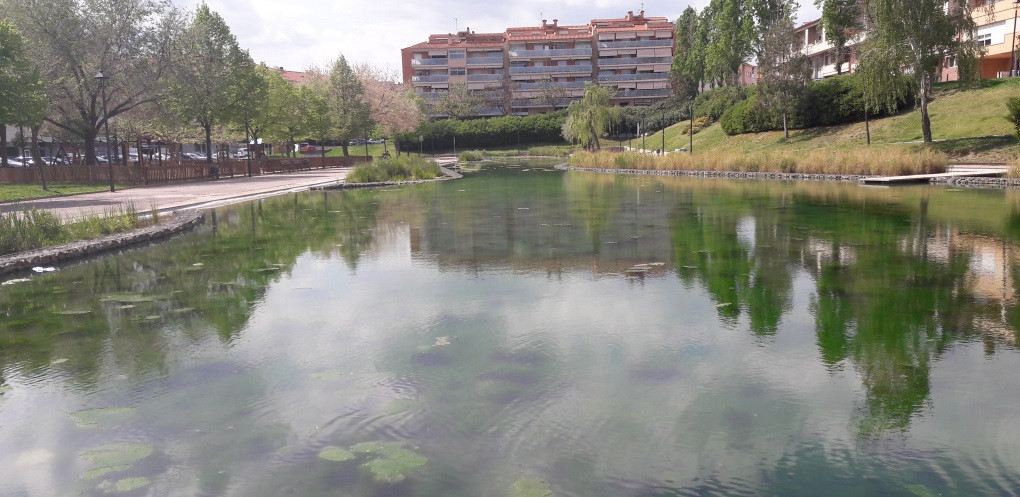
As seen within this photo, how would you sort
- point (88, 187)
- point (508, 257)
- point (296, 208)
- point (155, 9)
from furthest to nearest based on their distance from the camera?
point (155, 9) < point (88, 187) < point (296, 208) < point (508, 257)

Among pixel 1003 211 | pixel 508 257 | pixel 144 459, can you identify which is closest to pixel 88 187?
pixel 508 257

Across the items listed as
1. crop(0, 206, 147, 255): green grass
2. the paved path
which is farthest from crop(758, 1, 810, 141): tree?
crop(0, 206, 147, 255): green grass

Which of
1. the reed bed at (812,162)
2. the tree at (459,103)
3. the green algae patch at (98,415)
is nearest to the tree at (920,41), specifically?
the reed bed at (812,162)

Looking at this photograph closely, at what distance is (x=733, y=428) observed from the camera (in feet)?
17.4

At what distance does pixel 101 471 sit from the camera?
486cm

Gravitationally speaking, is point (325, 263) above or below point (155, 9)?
below

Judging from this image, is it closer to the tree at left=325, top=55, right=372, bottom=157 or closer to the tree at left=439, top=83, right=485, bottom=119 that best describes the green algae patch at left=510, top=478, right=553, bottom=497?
the tree at left=325, top=55, right=372, bottom=157

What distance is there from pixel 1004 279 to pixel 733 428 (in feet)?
23.5

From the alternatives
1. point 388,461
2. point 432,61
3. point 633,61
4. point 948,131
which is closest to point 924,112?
point 948,131

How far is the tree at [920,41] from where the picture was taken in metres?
34.2

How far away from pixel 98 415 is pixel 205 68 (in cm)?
3948

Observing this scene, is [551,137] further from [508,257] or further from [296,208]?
[508,257]

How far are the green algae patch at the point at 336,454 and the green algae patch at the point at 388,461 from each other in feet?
0.21

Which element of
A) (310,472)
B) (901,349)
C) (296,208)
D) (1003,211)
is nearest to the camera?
(310,472)
